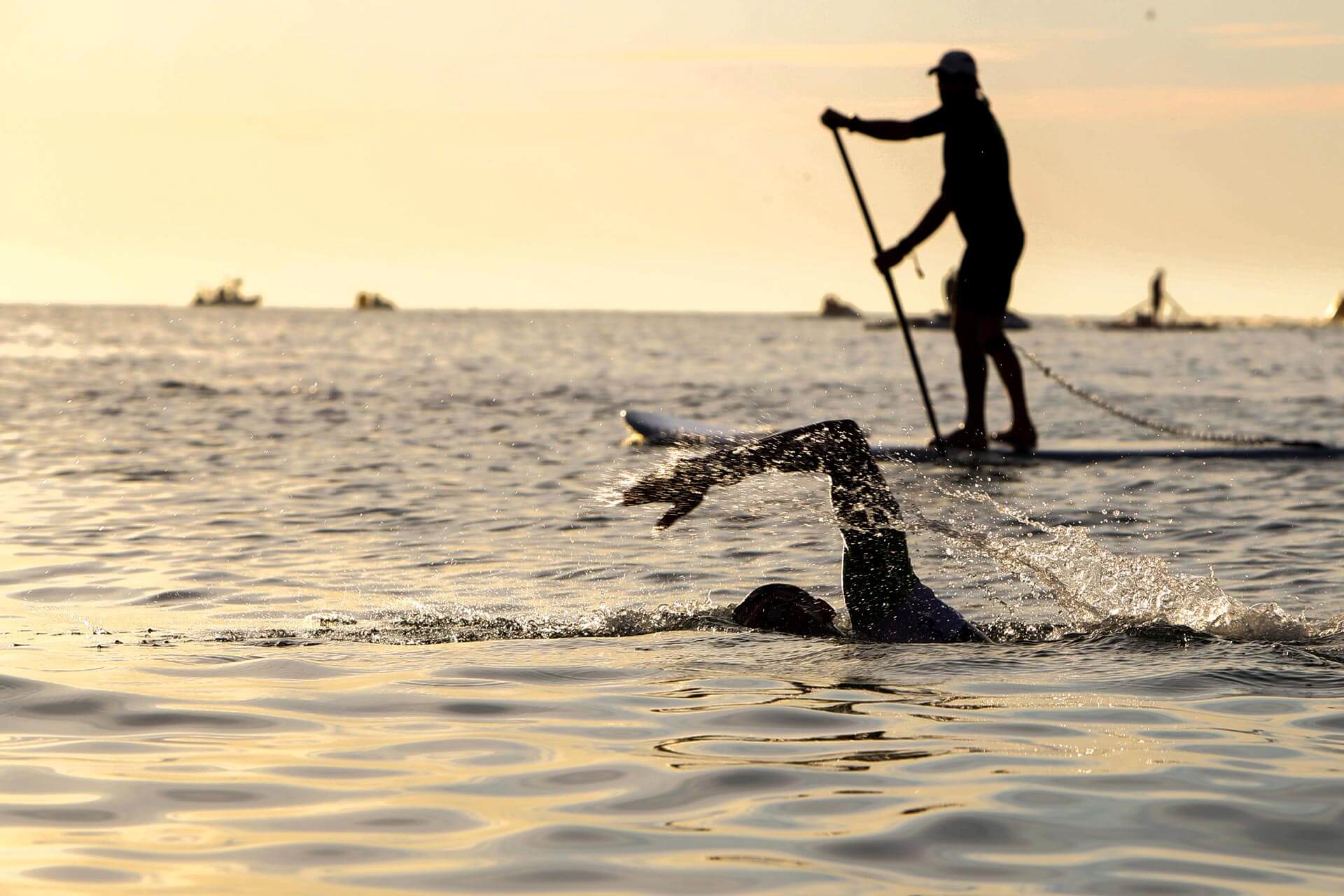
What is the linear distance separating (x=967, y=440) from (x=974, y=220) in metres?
1.54

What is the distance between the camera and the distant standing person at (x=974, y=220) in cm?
1141

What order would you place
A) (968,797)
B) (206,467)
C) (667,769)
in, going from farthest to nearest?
(206,467)
(667,769)
(968,797)

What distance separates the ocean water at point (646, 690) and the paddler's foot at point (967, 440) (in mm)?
356

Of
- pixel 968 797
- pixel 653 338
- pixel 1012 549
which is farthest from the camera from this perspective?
pixel 653 338

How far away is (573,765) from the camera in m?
4.15

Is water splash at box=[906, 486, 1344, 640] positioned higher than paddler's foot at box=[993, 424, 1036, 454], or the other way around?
paddler's foot at box=[993, 424, 1036, 454]

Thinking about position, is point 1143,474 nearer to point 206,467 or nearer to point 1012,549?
point 1012,549

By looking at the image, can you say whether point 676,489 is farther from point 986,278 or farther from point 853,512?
point 986,278

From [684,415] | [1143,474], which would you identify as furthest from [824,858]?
[684,415]

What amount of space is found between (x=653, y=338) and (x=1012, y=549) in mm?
62276

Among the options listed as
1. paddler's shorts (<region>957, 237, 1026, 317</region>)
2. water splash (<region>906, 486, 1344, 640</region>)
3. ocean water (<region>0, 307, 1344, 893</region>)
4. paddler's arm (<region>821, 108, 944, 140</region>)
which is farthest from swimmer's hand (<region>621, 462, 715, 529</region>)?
paddler's shorts (<region>957, 237, 1026, 317</region>)

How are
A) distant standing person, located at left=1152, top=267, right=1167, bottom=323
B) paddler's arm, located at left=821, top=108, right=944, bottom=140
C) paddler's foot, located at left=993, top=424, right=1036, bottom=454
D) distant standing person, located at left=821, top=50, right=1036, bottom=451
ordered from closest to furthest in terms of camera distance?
paddler's arm, located at left=821, top=108, right=944, bottom=140 → distant standing person, located at left=821, top=50, right=1036, bottom=451 → paddler's foot, located at left=993, top=424, right=1036, bottom=454 → distant standing person, located at left=1152, top=267, right=1167, bottom=323

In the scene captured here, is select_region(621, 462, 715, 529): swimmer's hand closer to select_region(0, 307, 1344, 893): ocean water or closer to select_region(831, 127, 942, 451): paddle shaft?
select_region(0, 307, 1344, 893): ocean water

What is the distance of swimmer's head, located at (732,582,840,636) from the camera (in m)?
6.00
